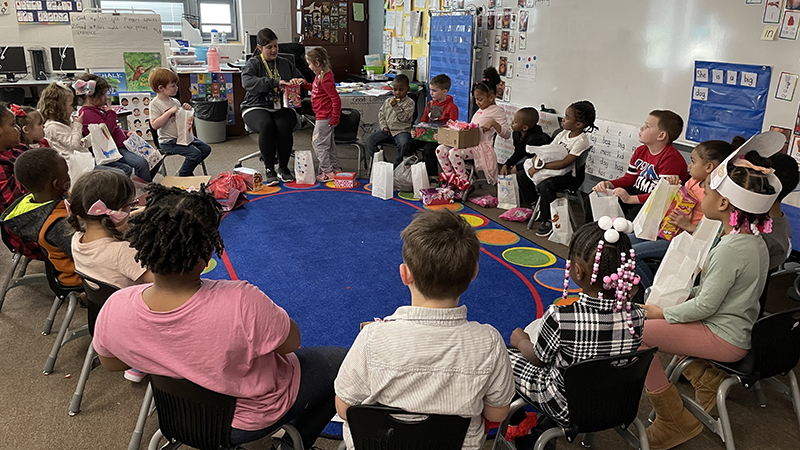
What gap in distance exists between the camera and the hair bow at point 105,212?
221cm

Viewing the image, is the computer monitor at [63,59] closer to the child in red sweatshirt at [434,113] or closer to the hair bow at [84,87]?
the hair bow at [84,87]

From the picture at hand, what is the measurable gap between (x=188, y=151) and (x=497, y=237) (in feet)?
9.44

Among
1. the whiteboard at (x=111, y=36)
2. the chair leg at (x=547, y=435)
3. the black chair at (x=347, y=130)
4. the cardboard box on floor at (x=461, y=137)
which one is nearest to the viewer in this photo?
the chair leg at (x=547, y=435)

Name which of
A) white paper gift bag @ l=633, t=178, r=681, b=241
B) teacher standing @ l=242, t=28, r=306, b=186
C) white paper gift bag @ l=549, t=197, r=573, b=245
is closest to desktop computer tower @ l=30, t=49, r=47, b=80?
teacher standing @ l=242, t=28, r=306, b=186

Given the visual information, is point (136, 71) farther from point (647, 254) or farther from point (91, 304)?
point (647, 254)

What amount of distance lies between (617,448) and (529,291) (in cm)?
134

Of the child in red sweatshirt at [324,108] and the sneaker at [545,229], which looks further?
the child in red sweatshirt at [324,108]

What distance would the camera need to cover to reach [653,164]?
3691 mm

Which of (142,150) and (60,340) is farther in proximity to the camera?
(142,150)

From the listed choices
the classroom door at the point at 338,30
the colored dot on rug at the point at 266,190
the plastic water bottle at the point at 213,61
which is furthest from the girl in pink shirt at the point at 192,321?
the classroom door at the point at 338,30

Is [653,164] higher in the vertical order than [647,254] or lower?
higher

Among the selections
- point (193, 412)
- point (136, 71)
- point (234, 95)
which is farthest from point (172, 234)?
point (234, 95)

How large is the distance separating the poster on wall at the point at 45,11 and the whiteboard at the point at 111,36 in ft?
3.97

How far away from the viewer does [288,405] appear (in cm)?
177
